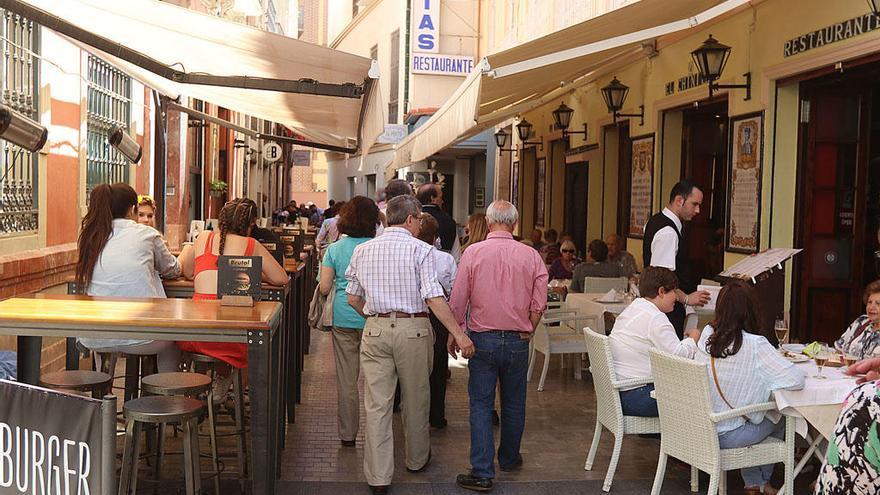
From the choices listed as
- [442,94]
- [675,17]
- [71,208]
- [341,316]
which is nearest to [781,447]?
[341,316]

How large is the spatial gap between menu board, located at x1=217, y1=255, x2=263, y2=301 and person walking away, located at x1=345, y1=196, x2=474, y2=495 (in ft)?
2.41

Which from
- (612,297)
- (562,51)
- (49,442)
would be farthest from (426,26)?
(49,442)

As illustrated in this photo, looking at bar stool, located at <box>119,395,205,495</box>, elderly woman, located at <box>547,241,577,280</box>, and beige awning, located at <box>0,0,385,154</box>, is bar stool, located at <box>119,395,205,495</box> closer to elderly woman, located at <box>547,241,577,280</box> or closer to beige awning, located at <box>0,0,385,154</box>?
beige awning, located at <box>0,0,385,154</box>

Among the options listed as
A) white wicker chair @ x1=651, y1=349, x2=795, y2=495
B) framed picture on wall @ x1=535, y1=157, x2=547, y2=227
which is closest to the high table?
white wicker chair @ x1=651, y1=349, x2=795, y2=495

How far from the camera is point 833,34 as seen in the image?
7168 millimetres

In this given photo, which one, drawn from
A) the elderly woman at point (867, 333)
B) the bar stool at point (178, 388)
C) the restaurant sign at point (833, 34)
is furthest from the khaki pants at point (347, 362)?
the restaurant sign at point (833, 34)

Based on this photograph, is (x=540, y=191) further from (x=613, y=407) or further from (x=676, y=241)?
(x=613, y=407)

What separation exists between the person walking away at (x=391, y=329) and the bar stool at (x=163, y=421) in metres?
1.19

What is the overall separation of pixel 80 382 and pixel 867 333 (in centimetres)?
461

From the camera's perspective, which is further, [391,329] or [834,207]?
[834,207]

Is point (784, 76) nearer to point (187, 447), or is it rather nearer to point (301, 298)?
point (301, 298)

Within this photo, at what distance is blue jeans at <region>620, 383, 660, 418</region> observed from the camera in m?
5.70

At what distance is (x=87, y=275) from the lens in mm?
5691

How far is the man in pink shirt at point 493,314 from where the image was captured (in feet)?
18.5
